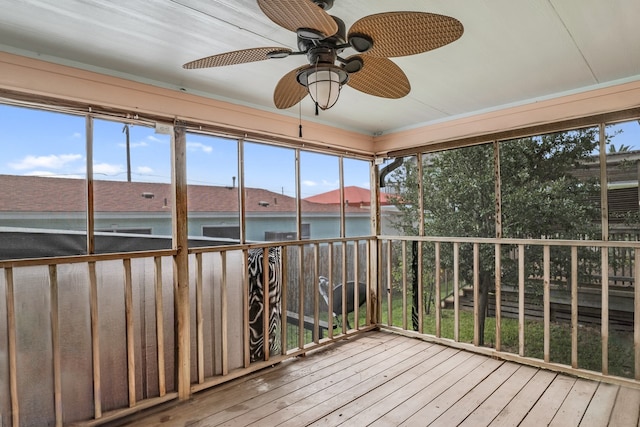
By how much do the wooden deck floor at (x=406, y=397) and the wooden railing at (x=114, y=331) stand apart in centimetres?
22

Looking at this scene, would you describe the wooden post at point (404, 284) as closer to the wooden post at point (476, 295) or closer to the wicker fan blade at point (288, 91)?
the wooden post at point (476, 295)

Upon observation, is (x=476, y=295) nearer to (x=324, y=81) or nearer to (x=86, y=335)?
(x=324, y=81)

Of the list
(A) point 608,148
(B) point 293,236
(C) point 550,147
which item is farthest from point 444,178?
(B) point 293,236

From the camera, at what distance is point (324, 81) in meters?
1.49

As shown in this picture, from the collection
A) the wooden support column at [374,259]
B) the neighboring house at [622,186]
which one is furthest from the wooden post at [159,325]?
the neighboring house at [622,186]

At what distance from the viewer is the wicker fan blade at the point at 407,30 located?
1.20 metres

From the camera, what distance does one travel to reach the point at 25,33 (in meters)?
1.81

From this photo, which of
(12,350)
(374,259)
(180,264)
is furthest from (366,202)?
(12,350)

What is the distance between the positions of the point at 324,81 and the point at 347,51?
63 cm

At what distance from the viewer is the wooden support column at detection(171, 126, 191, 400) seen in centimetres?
252

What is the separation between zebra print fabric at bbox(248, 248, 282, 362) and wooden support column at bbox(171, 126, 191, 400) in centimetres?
56

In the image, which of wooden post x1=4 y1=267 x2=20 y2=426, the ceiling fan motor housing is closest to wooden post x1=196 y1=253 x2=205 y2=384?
wooden post x1=4 y1=267 x2=20 y2=426

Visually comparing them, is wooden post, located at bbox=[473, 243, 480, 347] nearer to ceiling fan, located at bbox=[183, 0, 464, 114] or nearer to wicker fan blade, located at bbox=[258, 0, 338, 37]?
ceiling fan, located at bbox=[183, 0, 464, 114]

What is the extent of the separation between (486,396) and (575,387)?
0.72 meters
